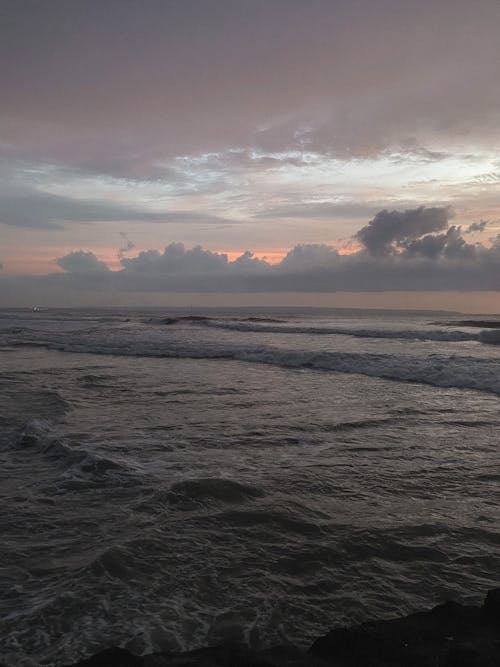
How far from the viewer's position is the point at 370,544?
457 cm

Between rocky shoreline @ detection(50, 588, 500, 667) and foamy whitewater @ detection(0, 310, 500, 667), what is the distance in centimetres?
29

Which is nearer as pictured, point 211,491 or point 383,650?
point 383,650

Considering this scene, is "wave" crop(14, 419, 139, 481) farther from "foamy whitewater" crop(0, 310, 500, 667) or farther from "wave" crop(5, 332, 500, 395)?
"wave" crop(5, 332, 500, 395)

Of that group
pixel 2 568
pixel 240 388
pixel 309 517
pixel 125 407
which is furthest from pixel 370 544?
pixel 240 388

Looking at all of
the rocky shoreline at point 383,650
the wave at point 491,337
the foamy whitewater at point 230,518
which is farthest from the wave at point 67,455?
the wave at point 491,337

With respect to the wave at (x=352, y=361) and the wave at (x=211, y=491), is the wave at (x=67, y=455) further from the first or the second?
the wave at (x=352, y=361)

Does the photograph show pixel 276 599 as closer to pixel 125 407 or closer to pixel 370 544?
pixel 370 544

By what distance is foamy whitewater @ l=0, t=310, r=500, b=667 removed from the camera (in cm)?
348

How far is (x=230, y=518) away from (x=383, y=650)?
2468 mm

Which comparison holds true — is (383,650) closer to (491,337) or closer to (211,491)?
(211,491)

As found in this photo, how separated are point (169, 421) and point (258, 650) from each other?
22.2 ft

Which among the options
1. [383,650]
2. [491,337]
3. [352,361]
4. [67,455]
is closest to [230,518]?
[383,650]

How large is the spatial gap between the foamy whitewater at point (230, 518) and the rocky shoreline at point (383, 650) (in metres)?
0.29

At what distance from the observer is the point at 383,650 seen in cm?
289
